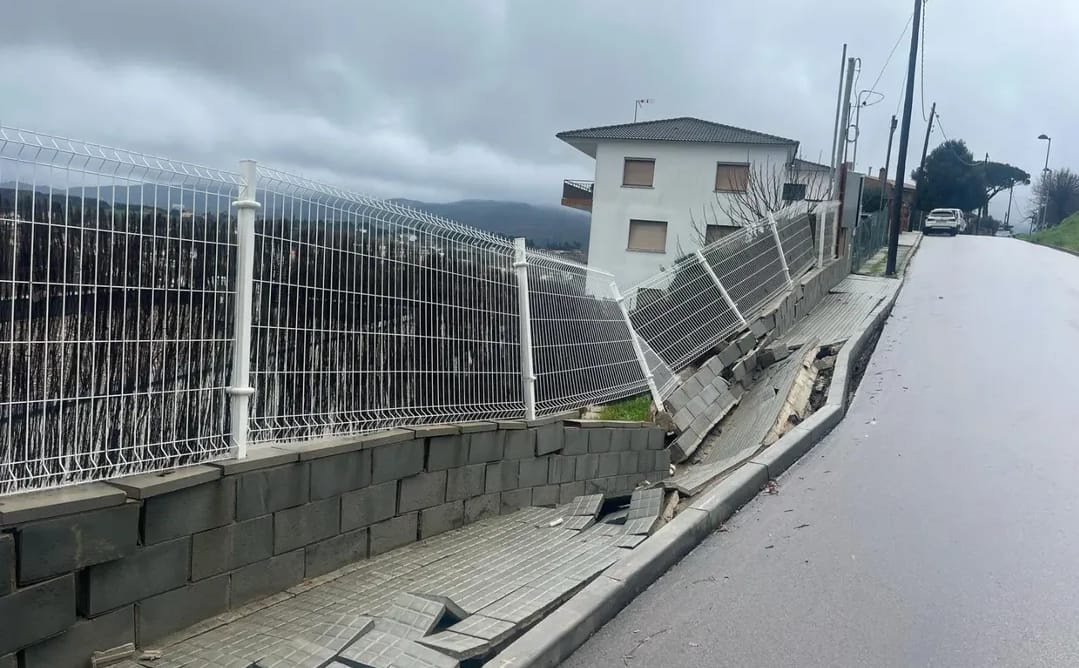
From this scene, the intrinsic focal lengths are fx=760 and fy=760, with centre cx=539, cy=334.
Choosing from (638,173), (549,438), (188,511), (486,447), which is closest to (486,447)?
(486,447)

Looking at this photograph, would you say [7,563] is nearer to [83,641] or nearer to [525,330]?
[83,641]

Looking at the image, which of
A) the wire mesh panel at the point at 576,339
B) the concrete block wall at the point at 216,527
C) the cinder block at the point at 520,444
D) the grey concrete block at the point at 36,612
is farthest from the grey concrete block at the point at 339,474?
the wire mesh panel at the point at 576,339

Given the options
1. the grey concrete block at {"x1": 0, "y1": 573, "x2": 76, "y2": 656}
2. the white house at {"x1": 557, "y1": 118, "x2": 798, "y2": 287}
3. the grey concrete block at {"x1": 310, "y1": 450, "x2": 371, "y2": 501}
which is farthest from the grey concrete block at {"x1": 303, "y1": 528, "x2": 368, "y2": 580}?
the white house at {"x1": 557, "y1": 118, "x2": 798, "y2": 287}

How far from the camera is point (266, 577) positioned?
152 inches

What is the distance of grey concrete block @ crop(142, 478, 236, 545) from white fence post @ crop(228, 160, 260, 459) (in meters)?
0.23

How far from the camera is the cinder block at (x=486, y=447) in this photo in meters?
5.52

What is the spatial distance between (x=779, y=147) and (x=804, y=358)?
96.0 feet

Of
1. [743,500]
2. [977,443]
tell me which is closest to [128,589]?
[743,500]

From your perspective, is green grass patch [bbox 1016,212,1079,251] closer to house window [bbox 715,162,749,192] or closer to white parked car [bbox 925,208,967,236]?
white parked car [bbox 925,208,967,236]

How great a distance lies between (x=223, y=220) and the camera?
374 centimetres

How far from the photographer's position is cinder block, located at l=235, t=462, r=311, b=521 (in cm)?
368

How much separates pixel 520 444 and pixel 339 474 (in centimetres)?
204

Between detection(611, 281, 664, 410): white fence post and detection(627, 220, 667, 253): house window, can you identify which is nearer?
detection(611, 281, 664, 410): white fence post

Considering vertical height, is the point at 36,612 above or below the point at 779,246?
below
